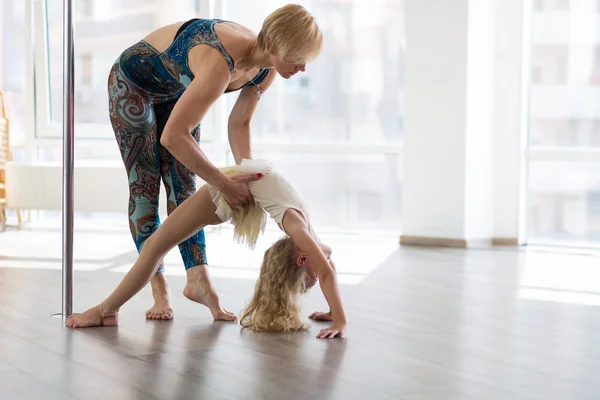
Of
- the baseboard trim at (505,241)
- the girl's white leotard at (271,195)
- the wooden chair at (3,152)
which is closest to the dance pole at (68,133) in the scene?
the girl's white leotard at (271,195)

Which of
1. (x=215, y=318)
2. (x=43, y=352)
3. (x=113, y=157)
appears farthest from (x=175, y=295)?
(x=113, y=157)

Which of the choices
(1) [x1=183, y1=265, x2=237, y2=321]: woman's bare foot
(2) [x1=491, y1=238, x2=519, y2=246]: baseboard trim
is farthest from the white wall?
(1) [x1=183, y1=265, x2=237, y2=321]: woman's bare foot

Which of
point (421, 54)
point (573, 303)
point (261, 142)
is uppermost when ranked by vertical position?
point (421, 54)

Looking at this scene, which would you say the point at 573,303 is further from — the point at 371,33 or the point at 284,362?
the point at 371,33

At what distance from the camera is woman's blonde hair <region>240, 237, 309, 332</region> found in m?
2.87

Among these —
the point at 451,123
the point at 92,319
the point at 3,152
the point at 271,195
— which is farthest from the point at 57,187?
the point at 271,195

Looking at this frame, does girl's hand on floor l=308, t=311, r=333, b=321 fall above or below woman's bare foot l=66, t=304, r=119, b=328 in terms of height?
below

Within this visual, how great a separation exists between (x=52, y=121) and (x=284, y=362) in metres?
5.51

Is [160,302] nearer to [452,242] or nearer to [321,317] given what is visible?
[321,317]

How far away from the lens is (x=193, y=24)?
281 centimetres

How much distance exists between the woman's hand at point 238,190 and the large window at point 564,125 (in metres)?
3.64

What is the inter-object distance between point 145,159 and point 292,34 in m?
0.77

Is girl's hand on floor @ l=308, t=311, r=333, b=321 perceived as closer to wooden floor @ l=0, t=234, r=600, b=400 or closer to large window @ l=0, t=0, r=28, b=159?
wooden floor @ l=0, t=234, r=600, b=400

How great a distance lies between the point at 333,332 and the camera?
8.95 ft
